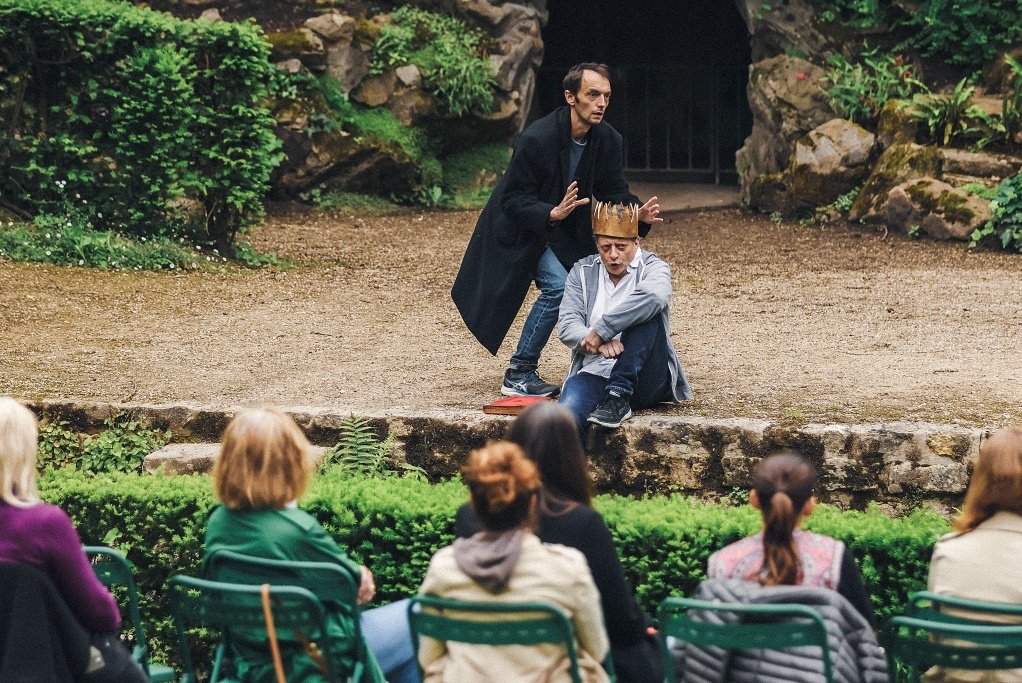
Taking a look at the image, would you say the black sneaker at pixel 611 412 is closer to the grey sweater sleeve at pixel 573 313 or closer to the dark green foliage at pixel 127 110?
the grey sweater sleeve at pixel 573 313

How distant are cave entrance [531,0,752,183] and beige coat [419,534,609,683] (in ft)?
44.4

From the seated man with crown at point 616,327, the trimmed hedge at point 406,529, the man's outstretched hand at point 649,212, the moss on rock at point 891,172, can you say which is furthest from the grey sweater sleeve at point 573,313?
the moss on rock at point 891,172

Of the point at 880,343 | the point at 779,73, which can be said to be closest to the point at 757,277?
the point at 880,343

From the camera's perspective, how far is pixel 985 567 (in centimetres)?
365

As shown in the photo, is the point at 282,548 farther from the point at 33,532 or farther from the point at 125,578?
the point at 33,532

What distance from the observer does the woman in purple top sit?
3.57 m

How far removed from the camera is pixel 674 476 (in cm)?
606

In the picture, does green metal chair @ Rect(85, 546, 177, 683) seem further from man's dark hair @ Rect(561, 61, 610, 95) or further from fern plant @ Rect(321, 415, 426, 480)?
man's dark hair @ Rect(561, 61, 610, 95)

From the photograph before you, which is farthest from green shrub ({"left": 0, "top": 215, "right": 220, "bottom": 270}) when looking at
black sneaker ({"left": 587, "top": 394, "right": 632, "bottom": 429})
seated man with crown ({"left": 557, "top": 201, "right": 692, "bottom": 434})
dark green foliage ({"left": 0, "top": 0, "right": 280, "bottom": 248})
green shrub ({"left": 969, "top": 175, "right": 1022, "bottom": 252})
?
green shrub ({"left": 969, "top": 175, "right": 1022, "bottom": 252})

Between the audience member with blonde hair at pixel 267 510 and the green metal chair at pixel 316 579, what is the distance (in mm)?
40

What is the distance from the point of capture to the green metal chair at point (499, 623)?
3.30 metres

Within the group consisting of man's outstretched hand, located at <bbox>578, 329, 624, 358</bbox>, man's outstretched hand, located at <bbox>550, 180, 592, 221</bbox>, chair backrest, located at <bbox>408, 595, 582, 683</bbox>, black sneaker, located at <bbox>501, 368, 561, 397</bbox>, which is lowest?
black sneaker, located at <bbox>501, 368, 561, 397</bbox>

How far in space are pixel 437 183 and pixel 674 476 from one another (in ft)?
27.8

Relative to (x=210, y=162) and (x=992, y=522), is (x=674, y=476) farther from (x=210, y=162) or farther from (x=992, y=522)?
(x=210, y=162)
